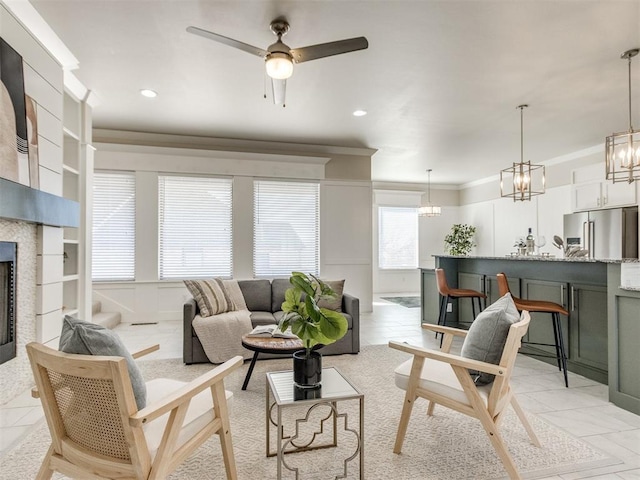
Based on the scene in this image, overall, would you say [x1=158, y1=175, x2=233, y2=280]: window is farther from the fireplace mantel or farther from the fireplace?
the fireplace

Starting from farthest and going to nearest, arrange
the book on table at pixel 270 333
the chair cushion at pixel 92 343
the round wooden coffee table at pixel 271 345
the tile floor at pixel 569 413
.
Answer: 1. the book on table at pixel 270 333
2. the round wooden coffee table at pixel 271 345
3. the tile floor at pixel 569 413
4. the chair cushion at pixel 92 343

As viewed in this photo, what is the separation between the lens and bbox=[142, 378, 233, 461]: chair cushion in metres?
1.46

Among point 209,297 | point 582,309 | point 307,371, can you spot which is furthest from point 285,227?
point 307,371

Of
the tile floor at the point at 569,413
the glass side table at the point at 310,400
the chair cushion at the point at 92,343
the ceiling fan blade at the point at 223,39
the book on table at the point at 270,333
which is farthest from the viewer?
the book on table at the point at 270,333

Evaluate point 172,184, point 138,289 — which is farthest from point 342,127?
point 138,289

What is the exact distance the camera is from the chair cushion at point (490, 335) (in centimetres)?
186

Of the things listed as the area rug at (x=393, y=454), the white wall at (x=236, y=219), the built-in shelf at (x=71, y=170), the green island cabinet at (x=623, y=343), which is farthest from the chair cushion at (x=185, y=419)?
the white wall at (x=236, y=219)

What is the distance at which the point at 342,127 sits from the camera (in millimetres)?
5137

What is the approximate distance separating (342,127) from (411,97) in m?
1.30

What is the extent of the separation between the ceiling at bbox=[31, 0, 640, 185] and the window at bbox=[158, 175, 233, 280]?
835mm

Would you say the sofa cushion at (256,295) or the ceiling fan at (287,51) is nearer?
the ceiling fan at (287,51)

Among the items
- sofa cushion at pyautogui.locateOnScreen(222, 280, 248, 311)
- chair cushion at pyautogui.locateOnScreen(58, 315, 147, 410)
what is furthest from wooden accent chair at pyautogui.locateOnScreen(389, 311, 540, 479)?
sofa cushion at pyautogui.locateOnScreen(222, 280, 248, 311)

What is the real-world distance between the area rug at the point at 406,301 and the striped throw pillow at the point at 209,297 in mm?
4425

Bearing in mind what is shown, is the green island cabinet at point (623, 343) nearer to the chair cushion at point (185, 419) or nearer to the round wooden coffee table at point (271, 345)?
the round wooden coffee table at point (271, 345)
